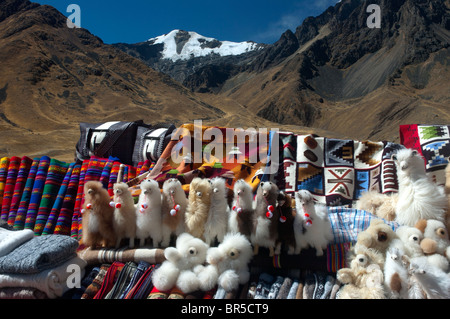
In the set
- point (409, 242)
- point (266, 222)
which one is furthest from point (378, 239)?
point (266, 222)

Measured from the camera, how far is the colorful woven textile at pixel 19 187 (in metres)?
3.11

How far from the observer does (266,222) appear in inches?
83.4

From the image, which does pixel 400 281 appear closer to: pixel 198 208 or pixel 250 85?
pixel 198 208

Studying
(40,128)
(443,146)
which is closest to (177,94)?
(40,128)

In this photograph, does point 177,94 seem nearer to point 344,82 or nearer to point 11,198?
point 344,82

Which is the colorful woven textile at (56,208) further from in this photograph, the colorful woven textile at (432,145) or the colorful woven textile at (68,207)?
the colorful woven textile at (432,145)

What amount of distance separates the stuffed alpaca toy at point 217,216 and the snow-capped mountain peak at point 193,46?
10460 centimetres

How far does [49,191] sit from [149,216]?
152cm

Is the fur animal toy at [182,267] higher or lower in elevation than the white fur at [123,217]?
lower

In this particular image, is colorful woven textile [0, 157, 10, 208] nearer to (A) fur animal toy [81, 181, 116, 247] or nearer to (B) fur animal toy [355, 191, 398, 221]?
(A) fur animal toy [81, 181, 116, 247]

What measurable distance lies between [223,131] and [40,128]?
55.2 feet

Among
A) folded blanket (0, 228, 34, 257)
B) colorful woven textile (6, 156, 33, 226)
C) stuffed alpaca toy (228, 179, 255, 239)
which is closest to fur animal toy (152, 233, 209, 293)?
stuffed alpaca toy (228, 179, 255, 239)

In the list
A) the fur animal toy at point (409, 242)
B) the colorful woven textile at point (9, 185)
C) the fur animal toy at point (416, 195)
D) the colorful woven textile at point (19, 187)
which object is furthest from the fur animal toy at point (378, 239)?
the colorful woven textile at point (9, 185)

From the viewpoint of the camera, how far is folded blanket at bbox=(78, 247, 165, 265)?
2240 millimetres
